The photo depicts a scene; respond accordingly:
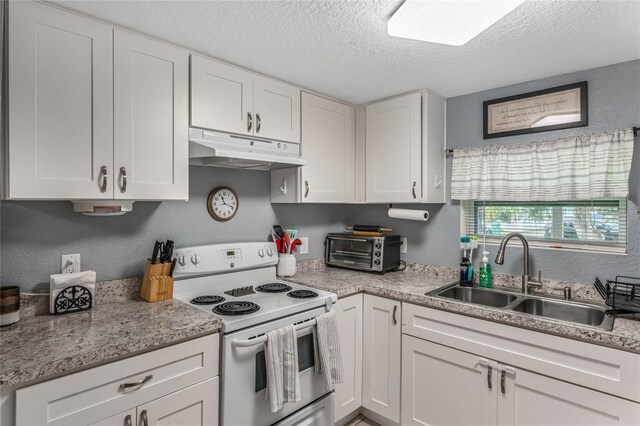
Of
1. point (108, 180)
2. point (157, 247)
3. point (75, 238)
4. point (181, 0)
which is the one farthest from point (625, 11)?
point (75, 238)

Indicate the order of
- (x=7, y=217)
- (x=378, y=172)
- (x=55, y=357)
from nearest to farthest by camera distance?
(x=55, y=357) < (x=7, y=217) < (x=378, y=172)

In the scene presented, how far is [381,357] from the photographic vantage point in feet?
7.23

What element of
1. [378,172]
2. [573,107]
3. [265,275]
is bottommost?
[265,275]

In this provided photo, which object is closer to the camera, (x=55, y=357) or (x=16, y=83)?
(x=55, y=357)

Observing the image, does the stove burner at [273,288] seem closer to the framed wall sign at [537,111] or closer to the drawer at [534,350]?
the drawer at [534,350]

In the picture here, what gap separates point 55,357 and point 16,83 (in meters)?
1.01

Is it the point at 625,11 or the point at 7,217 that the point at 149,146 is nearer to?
the point at 7,217

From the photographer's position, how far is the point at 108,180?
1.55 m

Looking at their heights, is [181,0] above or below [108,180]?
above

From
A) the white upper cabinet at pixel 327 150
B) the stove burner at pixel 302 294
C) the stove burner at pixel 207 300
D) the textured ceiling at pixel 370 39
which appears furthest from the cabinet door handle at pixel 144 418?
the textured ceiling at pixel 370 39

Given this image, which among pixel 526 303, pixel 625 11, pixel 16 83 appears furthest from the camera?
pixel 526 303

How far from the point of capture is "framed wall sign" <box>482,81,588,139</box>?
2.04 m

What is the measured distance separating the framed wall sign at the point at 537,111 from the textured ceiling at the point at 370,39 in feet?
0.38

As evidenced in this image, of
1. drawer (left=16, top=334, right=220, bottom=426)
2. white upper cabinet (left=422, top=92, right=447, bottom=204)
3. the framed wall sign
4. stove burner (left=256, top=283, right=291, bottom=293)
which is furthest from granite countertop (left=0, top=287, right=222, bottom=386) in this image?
the framed wall sign
